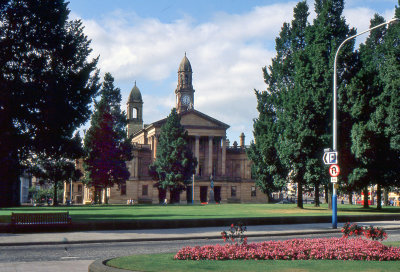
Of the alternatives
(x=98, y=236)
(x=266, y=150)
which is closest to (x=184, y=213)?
(x=266, y=150)

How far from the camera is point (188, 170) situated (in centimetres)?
9175

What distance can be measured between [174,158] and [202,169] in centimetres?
2598

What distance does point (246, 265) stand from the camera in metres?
10.9

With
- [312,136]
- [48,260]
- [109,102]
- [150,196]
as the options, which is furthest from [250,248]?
[150,196]

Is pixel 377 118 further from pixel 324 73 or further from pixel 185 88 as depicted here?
pixel 185 88

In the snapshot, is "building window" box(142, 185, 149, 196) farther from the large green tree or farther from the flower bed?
the flower bed

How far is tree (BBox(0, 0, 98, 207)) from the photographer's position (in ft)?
96.6

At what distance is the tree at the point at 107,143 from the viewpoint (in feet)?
257

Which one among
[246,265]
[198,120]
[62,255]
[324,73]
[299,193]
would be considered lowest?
[62,255]

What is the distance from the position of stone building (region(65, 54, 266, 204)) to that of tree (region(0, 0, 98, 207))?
244 ft

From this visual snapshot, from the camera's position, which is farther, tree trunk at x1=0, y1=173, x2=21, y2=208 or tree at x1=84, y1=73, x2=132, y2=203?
tree at x1=84, y1=73, x2=132, y2=203

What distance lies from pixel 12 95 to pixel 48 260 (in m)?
17.2

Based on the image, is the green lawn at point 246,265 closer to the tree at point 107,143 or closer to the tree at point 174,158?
the tree at point 107,143

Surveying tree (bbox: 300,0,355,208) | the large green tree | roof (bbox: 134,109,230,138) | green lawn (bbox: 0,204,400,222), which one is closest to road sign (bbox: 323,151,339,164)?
green lawn (bbox: 0,204,400,222)
